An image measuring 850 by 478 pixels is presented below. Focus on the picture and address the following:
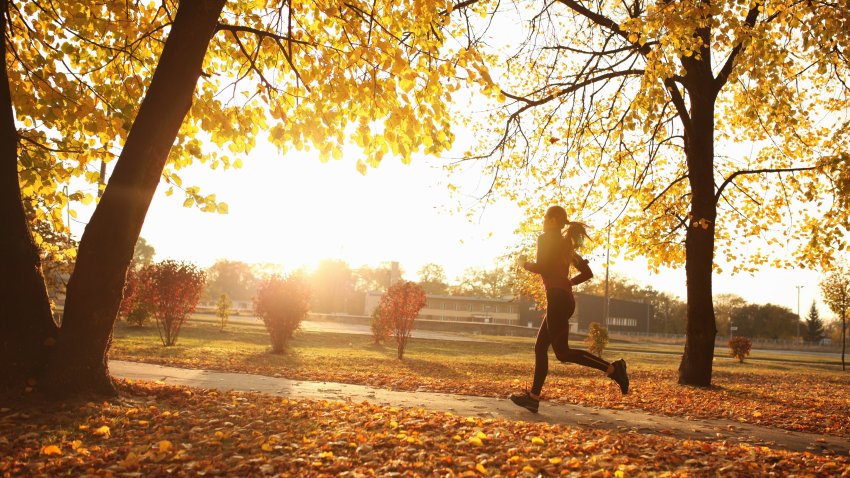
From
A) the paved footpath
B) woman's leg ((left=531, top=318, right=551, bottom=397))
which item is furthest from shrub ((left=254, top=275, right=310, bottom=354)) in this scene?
woman's leg ((left=531, top=318, right=551, bottom=397))

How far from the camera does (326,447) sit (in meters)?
4.15

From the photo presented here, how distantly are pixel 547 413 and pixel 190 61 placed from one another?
5.15m

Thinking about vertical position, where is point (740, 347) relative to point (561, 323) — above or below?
below

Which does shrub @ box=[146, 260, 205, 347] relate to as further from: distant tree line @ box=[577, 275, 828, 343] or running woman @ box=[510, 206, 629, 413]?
distant tree line @ box=[577, 275, 828, 343]

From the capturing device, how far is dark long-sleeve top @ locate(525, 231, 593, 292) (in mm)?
5816

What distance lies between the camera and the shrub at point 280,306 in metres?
16.4

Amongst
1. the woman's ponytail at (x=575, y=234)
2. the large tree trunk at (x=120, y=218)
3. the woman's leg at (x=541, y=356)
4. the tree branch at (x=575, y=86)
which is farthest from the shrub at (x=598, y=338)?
the large tree trunk at (x=120, y=218)

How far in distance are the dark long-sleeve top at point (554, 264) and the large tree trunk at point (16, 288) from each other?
15.4ft

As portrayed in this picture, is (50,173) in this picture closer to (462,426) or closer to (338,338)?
(462,426)

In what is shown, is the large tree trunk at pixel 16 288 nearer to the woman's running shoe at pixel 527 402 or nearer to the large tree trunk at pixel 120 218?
the large tree trunk at pixel 120 218

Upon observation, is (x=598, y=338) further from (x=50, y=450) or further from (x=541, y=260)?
(x=50, y=450)

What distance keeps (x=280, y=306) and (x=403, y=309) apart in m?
4.32

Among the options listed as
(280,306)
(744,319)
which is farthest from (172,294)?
(744,319)

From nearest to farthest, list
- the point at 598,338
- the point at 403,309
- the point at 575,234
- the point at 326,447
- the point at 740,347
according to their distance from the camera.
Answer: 1. the point at 326,447
2. the point at 575,234
3. the point at 403,309
4. the point at 598,338
5. the point at 740,347
